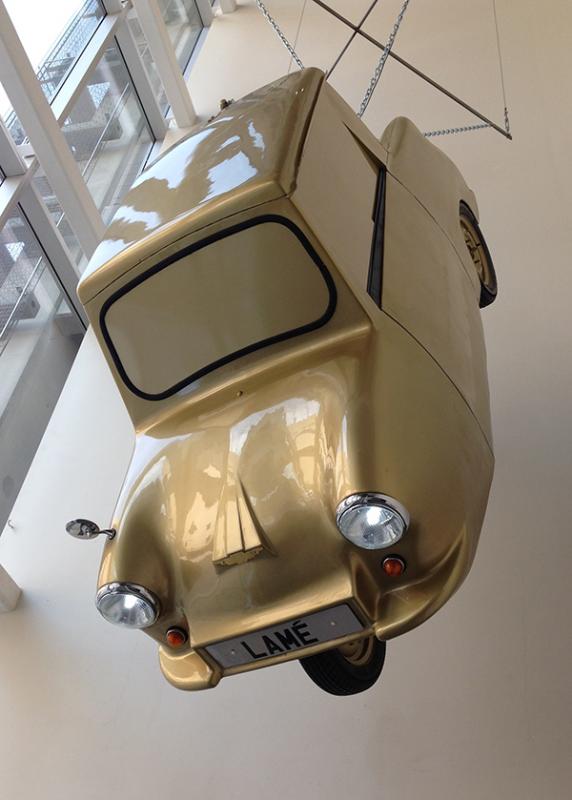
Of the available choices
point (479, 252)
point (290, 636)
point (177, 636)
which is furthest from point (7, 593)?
point (479, 252)

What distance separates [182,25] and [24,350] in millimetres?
4677

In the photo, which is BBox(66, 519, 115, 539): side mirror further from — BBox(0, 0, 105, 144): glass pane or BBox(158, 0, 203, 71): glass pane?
BBox(158, 0, 203, 71): glass pane

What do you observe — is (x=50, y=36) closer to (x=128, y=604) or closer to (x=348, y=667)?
(x=128, y=604)

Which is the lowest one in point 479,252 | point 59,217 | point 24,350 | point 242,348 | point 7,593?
point 7,593

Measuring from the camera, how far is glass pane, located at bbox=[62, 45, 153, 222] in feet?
20.0

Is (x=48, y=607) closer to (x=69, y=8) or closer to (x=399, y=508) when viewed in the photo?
(x=399, y=508)

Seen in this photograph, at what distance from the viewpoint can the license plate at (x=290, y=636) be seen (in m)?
2.45

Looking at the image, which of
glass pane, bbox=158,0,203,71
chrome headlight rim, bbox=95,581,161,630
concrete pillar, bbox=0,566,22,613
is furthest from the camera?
glass pane, bbox=158,0,203,71

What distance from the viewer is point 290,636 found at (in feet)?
8.20

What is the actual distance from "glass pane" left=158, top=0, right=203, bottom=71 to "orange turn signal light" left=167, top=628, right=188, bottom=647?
666cm

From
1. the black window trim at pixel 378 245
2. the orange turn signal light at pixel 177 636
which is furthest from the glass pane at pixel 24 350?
the black window trim at pixel 378 245

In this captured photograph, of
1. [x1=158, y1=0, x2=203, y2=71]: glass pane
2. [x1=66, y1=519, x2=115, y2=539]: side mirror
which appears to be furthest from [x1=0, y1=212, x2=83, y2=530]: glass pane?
[x1=158, y1=0, x2=203, y2=71]: glass pane

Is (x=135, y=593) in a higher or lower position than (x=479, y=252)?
higher

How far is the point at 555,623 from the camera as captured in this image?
3.08m
